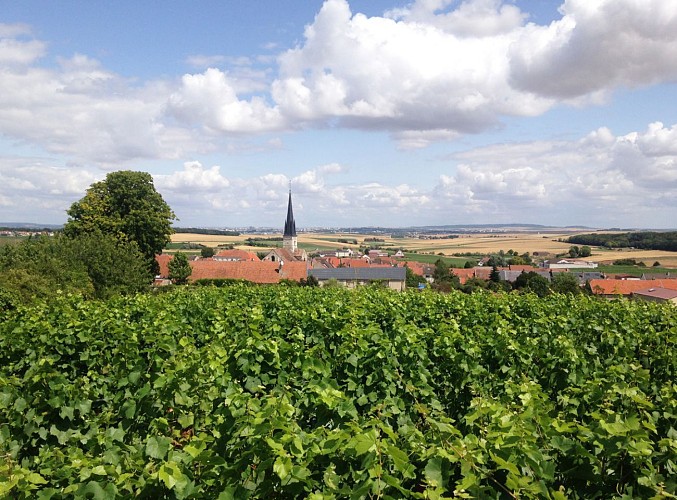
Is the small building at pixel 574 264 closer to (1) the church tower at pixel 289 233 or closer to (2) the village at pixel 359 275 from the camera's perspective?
(2) the village at pixel 359 275

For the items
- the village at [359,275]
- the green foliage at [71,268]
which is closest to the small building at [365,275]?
the village at [359,275]

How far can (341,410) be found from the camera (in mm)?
3859

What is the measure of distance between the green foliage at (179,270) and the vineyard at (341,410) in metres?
36.0

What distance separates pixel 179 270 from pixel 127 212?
1183 centimetres

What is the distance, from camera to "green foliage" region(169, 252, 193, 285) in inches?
1763

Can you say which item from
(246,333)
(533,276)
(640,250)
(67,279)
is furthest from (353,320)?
(640,250)

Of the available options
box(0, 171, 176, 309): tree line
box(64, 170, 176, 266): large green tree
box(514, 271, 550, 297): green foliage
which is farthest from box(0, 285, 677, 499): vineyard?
box(514, 271, 550, 297): green foliage

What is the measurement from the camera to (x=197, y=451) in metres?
3.00

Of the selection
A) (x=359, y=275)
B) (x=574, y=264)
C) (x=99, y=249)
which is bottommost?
(x=574, y=264)

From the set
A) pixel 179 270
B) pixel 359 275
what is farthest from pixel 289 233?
pixel 179 270

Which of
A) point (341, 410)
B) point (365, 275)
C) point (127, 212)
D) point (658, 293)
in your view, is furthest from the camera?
point (365, 275)

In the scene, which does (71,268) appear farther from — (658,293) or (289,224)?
(289,224)

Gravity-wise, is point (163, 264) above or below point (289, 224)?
below

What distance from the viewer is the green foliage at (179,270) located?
1763 inches
